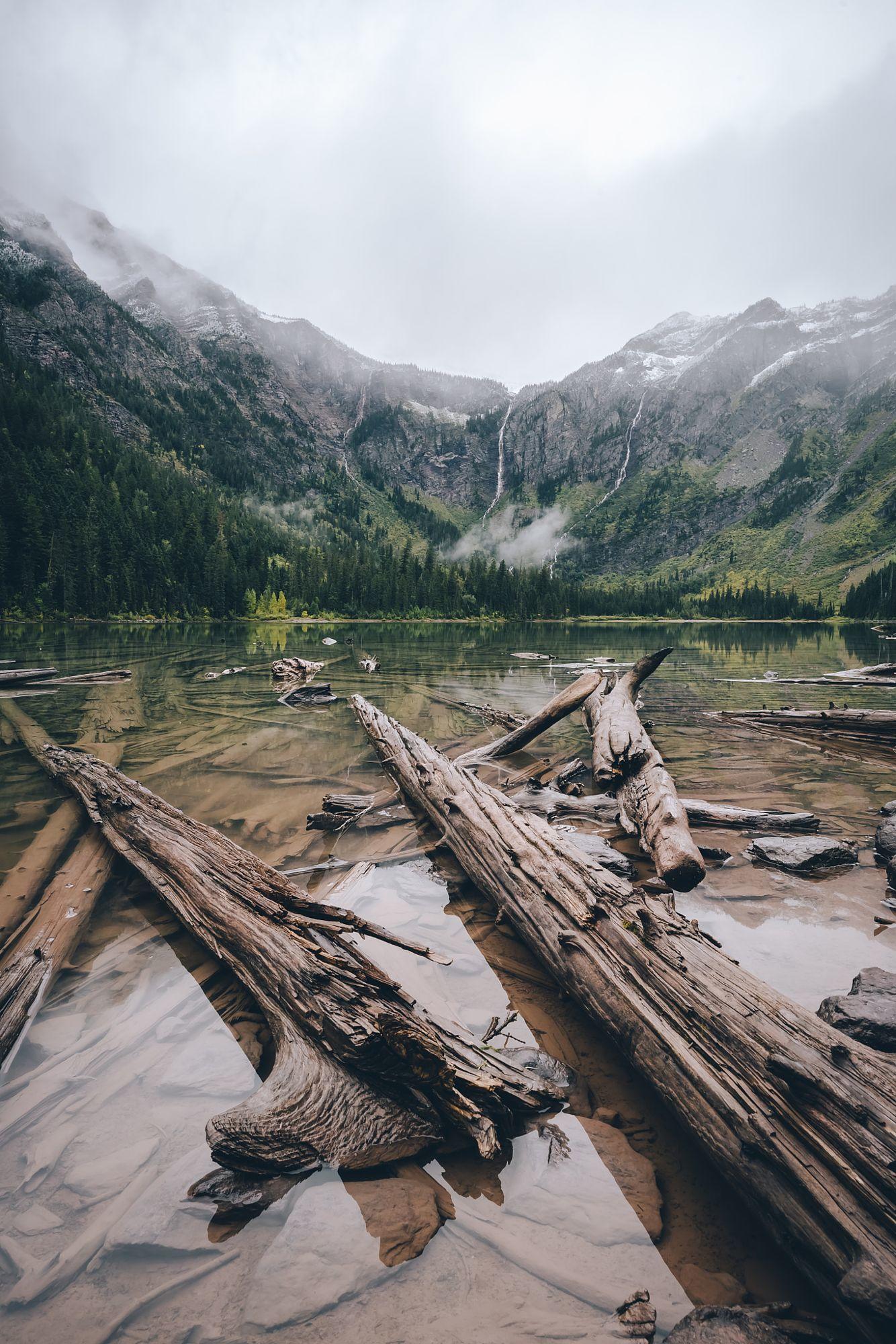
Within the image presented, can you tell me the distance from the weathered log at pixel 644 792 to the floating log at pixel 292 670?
15041 mm

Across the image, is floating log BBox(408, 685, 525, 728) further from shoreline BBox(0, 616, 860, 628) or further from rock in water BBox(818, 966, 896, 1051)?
shoreline BBox(0, 616, 860, 628)

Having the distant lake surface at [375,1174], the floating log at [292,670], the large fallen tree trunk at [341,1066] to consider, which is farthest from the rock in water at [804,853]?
the floating log at [292,670]

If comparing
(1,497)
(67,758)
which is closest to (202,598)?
(1,497)

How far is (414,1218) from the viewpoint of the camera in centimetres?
285

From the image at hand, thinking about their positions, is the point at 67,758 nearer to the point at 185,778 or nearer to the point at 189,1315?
the point at 185,778

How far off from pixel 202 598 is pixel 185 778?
327 feet

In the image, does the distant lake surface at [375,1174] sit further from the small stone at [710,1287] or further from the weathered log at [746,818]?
the weathered log at [746,818]

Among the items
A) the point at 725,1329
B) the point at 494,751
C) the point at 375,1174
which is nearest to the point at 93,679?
the point at 494,751

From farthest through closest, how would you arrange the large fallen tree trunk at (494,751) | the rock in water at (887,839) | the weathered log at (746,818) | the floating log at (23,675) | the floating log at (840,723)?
1. the floating log at (23,675)
2. the floating log at (840,723)
3. the large fallen tree trunk at (494,751)
4. the weathered log at (746,818)
5. the rock in water at (887,839)

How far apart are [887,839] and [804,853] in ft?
3.98

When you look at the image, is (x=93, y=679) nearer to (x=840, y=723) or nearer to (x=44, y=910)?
(x=44, y=910)

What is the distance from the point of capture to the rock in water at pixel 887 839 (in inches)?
281

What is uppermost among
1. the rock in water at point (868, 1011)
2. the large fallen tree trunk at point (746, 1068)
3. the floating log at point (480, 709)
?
the large fallen tree trunk at point (746, 1068)

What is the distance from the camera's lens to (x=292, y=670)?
2447cm
